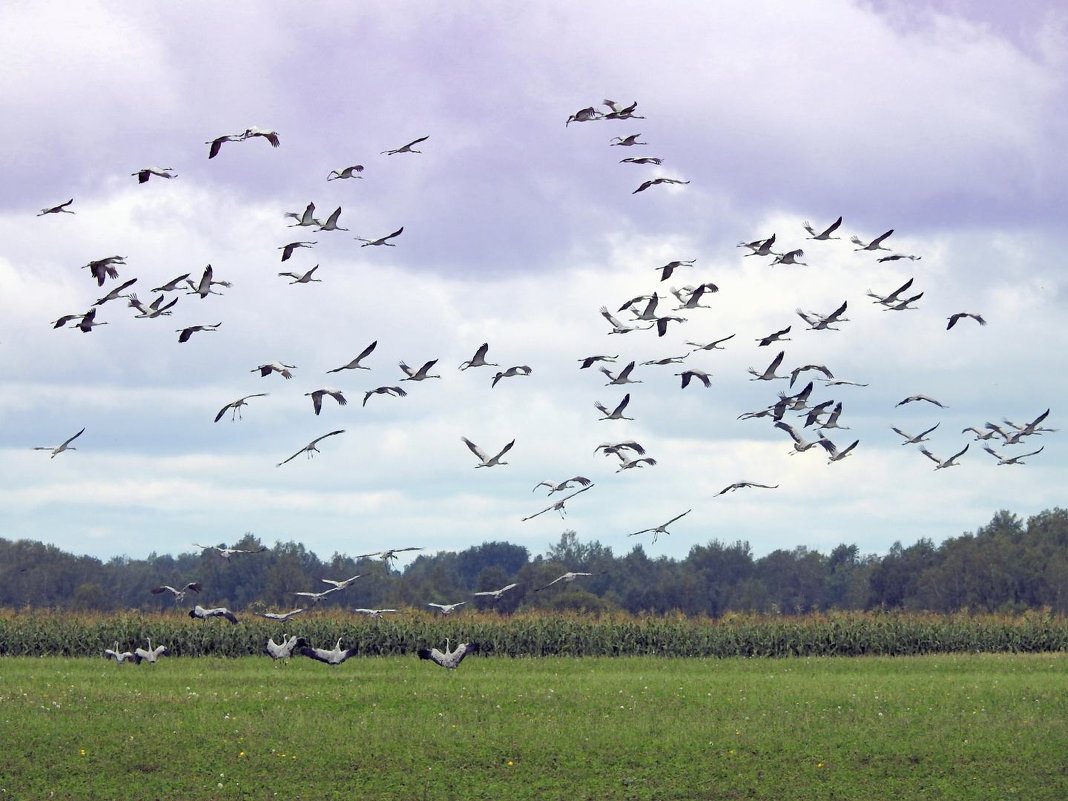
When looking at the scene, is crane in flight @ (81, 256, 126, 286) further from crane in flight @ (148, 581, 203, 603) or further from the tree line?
the tree line

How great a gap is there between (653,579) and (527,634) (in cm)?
10052

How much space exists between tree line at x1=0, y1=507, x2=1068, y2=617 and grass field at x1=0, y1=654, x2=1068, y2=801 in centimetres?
4959

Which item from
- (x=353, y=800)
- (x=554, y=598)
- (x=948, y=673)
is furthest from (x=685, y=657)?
(x=554, y=598)

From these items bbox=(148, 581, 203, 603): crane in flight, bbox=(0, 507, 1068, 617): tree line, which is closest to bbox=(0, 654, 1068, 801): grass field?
bbox=(148, 581, 203, 603): crane in flight

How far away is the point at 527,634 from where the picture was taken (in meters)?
53.7

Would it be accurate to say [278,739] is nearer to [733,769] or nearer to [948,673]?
[733,769]

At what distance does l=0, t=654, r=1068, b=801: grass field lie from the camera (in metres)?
27.5

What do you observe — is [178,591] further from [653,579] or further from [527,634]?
[653,579]

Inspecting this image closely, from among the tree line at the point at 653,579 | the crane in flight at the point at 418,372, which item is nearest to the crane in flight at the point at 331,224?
the crane in flight at the point at 418,372

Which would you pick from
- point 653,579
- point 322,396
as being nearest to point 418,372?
point 322,396

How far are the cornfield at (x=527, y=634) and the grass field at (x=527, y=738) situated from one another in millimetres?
12203

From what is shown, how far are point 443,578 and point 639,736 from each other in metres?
94.6

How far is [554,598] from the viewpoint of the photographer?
103438mm

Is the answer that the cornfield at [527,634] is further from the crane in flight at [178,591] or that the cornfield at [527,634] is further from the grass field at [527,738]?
the grass field at [527,738]
